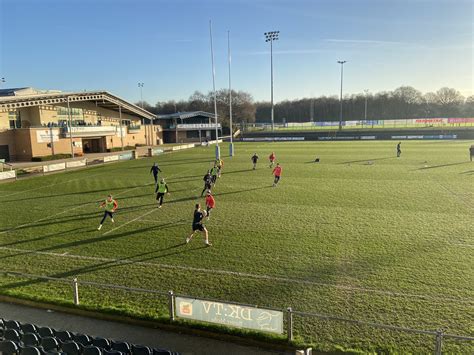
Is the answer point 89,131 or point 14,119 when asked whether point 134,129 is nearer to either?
point 89,131

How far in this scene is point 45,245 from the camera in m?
13.6

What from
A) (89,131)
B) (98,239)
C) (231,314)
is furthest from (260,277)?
(89,131)

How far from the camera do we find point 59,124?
158 feet

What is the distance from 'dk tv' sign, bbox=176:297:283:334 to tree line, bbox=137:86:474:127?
91.7m

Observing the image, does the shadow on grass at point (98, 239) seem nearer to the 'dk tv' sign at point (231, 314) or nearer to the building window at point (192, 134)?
the 'dk tv' sign at point (231, 314)

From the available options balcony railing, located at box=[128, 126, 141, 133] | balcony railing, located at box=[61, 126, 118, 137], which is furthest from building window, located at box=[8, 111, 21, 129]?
balcony railing, located at box=[128, 126, 141, 133]

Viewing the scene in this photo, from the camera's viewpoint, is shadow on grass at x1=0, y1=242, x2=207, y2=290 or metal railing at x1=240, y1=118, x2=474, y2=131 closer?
shadow on grass at x1=0, y1=242, x2=207, y2=290

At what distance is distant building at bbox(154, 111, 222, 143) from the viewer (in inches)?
3103

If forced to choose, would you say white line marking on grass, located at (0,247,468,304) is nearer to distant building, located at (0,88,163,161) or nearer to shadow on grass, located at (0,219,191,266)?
shadow on grass, located at (0,219,191,266)

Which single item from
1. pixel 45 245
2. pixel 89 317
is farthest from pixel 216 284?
pixel 45 245

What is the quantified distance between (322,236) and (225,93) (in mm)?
100477

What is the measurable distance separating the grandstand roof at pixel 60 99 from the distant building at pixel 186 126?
477 inches

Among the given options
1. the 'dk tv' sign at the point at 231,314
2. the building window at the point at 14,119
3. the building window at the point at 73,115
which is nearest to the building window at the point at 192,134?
the building window at the point at 73,115

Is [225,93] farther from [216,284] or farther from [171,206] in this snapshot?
[216,284]
